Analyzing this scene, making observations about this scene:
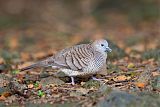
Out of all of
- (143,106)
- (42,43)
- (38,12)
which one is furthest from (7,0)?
(143,106)

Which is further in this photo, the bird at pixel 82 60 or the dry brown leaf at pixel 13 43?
the dry brown leaf at pixel 13 43

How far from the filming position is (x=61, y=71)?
7.94 meters

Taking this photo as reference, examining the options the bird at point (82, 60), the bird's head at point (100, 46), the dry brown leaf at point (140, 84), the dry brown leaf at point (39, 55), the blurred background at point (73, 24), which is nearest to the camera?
the dry brown leaf at point (140, 84)

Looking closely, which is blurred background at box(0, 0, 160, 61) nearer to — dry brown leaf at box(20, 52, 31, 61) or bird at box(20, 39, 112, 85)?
dry brown leaf at box(20, 52, 31, 61)

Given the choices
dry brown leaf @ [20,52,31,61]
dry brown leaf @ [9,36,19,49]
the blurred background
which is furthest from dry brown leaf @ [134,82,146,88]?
dry brown leaf @ [9,36,19,49]

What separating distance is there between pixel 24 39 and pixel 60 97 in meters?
6.60

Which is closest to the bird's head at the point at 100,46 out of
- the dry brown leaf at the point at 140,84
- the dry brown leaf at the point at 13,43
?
the dry brown leaf at the point at 140,84

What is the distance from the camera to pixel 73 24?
15117 millimetres

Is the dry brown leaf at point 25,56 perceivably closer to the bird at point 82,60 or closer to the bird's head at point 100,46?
the bird at point 82,60

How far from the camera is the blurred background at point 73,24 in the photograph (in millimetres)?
12300

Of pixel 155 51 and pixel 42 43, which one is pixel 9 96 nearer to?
pixel 155 51

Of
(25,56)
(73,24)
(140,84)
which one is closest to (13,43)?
(25,56)

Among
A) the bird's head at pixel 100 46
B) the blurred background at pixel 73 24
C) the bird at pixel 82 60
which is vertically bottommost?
the bird at pixel 82 60

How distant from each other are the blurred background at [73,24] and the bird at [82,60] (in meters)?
3.23
